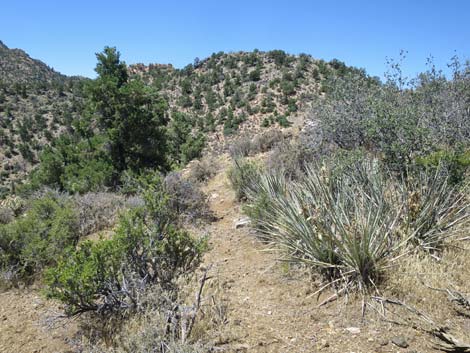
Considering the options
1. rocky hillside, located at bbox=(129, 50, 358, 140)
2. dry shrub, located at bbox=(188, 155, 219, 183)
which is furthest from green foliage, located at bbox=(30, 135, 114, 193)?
rocky hillside, located at bbox=(129, 50, 358, 140)

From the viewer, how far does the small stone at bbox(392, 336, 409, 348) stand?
9.82 feet

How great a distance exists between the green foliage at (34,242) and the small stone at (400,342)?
4.25 meters

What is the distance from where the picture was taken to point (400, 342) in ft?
9.88

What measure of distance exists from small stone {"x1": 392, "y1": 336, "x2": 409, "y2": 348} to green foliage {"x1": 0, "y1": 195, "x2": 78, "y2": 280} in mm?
4252

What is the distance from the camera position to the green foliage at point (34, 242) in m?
5.30

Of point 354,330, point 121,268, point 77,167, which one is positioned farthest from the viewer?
point 77,167

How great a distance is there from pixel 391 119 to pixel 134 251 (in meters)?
4.91

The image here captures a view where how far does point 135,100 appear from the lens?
1163 cm

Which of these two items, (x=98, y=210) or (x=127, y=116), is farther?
(x=127, y=116)

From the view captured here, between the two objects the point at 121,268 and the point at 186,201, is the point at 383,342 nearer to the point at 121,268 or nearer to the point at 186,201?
the point at 121,268

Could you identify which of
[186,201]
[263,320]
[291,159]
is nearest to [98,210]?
[186,201]

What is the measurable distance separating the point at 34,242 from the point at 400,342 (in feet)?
16.1

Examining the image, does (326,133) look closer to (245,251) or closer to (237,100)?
(245,251)

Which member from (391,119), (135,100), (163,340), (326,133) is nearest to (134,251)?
(163,340)
